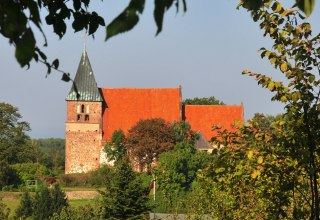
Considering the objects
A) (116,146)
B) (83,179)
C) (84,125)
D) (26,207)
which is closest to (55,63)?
(26,207)

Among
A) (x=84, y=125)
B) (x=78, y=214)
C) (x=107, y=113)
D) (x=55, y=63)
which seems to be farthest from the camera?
(x=107, y=113)

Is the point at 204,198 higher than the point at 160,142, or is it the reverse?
the point at 160,142

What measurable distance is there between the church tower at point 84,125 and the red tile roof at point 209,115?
8622 mm

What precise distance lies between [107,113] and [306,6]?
5471cm

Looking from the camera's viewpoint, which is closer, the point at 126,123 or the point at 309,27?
the point at 309,27

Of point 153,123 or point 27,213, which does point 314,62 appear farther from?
point 153,123

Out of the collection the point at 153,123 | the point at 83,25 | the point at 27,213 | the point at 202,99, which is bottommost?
the point at 27,213

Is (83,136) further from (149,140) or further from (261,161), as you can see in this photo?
(261,161)

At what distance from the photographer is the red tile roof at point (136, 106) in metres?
55.6

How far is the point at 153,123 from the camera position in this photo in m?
49.9

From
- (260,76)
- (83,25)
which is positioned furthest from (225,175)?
(83,25)

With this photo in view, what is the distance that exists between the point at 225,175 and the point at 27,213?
26568 mm

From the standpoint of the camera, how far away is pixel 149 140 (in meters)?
48.9

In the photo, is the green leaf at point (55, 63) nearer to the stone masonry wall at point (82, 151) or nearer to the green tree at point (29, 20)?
the green tree at point (29, 20)
